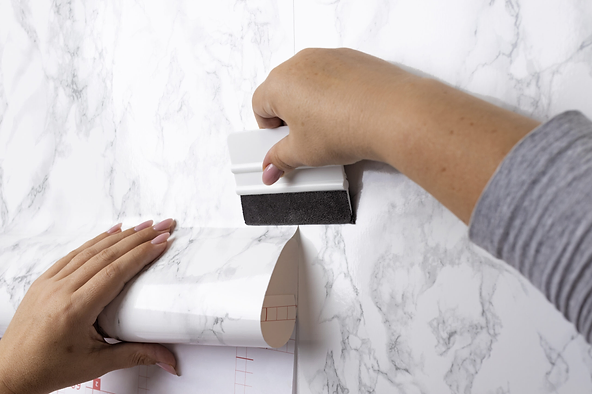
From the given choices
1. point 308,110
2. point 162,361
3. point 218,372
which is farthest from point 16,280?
point 308,110

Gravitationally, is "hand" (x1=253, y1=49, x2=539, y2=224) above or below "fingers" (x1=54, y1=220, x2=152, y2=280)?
above

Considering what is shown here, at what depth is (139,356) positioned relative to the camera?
81cm

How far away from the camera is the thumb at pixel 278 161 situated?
Answer: 635 mm

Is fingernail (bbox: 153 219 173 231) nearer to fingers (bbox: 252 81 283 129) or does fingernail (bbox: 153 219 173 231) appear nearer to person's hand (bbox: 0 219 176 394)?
person's hand (bbox: 0 219 176 394)

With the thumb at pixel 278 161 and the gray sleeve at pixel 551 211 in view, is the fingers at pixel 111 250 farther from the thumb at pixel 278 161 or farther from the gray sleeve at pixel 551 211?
the gray sleeve at pixel 551 211

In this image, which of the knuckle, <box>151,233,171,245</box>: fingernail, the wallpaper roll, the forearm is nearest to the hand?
the forearm

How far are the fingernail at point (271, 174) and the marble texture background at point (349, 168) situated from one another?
0.13 metres

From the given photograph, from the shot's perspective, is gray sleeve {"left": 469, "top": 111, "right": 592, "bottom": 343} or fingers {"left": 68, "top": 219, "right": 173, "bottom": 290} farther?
fingers {"left": 68, "top": 219, "right": 173, "bottom": 290}

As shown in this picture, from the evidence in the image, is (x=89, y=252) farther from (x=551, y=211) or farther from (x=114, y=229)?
(x=551, y=211)

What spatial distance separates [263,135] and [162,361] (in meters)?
0.50

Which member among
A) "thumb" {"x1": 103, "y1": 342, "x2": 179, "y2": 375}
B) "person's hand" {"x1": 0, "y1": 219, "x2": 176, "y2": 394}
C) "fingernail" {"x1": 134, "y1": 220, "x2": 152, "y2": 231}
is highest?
"fingernail" {"x1": 134, "y1": 220, "x2": 152, "y2": 231}

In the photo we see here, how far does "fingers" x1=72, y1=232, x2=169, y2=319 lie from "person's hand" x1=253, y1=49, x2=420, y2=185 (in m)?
0.32

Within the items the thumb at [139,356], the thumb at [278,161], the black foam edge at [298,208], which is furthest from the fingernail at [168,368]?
the thumb at [278,161]

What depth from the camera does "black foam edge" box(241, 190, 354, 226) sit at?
705 millimetres
